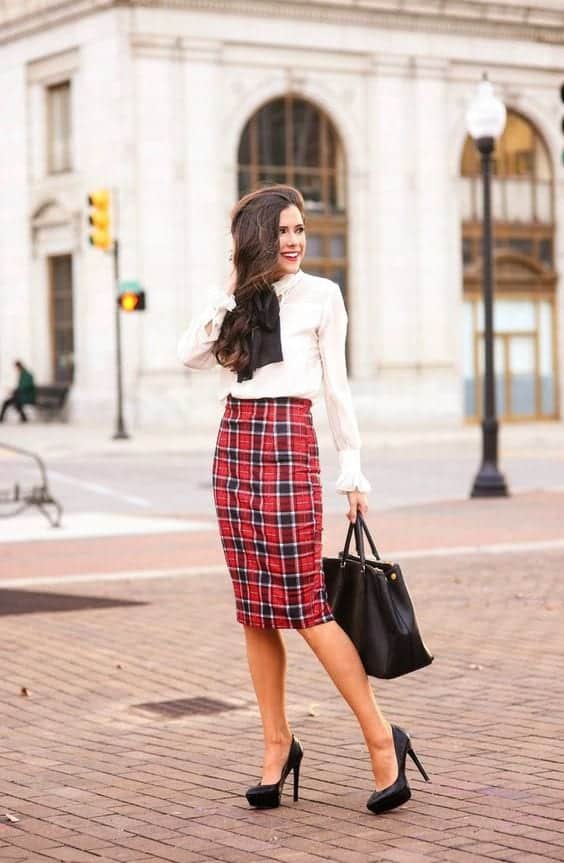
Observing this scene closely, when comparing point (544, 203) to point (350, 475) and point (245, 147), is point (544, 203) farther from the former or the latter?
point (350, 475)

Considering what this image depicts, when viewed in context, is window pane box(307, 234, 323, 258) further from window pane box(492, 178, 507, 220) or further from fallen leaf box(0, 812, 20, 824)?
fallen leaf box(0, 812, 20, 824)

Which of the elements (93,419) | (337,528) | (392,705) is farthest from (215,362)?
(93,419)

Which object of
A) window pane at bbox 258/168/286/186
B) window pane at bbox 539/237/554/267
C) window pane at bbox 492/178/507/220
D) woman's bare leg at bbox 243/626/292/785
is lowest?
woman's bare leg at bbox 243/626/292/785

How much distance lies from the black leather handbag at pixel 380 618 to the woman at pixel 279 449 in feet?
0.20

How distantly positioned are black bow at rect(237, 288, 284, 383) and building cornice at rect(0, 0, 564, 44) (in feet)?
118

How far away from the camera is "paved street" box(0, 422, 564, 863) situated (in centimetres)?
570

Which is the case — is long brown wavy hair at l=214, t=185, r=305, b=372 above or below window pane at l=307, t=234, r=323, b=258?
below

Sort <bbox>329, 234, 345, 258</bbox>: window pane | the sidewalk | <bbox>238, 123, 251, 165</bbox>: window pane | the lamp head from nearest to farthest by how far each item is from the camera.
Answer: the lamp head, the sidewalk, <bbox>238, 123, 251, 165</bbox>: window pane, <bbox>329, 234, 345, 258</bbox>: window pane

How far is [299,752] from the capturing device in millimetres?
6148

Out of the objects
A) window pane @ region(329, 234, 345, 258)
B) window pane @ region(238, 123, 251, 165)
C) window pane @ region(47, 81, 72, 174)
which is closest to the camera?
window pane @ region(238, 123, 251, 165)

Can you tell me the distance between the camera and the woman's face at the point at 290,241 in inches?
236

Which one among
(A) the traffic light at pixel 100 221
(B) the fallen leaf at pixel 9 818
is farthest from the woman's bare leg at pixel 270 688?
(A) the traffic light at pixel 100 221

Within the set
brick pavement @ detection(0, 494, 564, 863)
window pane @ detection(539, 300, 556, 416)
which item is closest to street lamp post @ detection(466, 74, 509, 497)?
brick pavement @ detection(0, 494, 564, 863)

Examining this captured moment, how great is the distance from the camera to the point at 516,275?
46.5m
